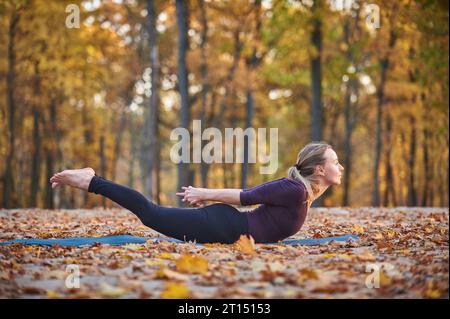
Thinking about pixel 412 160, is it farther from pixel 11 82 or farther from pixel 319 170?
pixel 319 170

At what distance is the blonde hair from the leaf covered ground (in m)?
0.59

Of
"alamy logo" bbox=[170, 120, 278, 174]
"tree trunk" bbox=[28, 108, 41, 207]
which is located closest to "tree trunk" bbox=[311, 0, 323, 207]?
"alamy logo" bbox=[170, 120, 278, 174]

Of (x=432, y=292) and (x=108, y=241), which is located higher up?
(x=432, y=292)

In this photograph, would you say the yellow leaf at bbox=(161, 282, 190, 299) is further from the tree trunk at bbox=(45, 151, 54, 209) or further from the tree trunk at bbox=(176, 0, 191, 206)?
the tree trunk at bbox=(45, 151, 54, 209)

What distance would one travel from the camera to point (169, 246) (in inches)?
230

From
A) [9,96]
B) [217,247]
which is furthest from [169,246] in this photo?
[9,96]

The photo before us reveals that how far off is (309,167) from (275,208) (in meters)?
0.52

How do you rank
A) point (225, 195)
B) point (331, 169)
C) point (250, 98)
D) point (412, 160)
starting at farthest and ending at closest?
1. point (412, 160)
2. point (250, 98)
3. point (331, 169)
4. point (225, 195)

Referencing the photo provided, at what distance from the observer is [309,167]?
5.99 meters

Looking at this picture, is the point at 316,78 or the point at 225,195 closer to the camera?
the point at 225,195

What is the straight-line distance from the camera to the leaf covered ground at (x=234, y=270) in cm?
377

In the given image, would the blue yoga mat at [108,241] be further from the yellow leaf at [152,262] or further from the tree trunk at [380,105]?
the tree trunk at [380,105]

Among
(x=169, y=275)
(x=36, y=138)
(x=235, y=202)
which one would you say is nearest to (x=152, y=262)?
(x=169, y=275)
